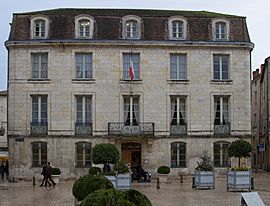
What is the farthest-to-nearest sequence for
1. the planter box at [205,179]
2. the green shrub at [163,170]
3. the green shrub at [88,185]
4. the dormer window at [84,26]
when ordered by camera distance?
the dormer window at [84,26], the green shrub at [163,170], the planter box at [205,179], the green shrub at [88,185]

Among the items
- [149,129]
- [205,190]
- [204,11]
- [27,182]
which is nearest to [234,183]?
[205,190]

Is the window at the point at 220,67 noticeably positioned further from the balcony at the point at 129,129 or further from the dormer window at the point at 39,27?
the dormer window at the point at 39,27

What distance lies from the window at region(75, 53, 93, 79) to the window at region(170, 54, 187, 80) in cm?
556

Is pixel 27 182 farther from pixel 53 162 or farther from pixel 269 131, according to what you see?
pixel 269 131

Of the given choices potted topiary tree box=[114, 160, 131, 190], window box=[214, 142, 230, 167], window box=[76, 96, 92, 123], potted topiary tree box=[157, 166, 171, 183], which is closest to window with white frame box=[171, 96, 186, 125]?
window box=[214, 142, 230, 167]

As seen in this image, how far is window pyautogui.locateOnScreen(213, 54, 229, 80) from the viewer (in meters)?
41.5

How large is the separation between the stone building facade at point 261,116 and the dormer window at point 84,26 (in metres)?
17.1

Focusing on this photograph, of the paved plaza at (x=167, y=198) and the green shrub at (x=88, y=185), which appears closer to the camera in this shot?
the green shrub at (x=88, y=185)

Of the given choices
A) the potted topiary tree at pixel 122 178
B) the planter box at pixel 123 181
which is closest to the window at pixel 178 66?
the potted topiary tree at pixel 122 178

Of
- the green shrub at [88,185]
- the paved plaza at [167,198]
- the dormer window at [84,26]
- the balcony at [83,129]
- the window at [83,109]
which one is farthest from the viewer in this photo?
the dormer window at [84,26]

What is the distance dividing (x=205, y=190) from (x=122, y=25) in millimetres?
15881

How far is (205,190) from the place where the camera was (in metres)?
28.7

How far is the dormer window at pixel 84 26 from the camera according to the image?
4050 cm

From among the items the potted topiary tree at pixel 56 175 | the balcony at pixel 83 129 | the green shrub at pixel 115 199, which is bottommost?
the potted topiary tree at pixel 56 175
